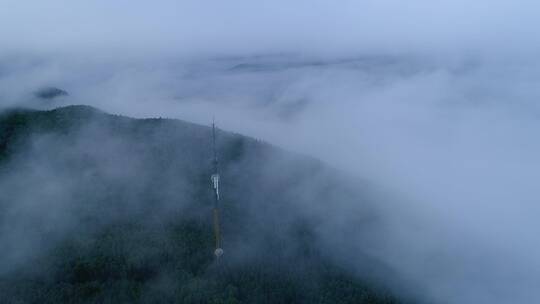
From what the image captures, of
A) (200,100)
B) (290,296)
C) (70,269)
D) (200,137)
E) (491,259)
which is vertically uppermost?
(200,100)

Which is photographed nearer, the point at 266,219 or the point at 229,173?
the point at 266,219

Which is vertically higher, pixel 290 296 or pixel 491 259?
pixel 290 296

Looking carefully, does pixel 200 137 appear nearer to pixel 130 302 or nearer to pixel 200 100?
pixel 130 302

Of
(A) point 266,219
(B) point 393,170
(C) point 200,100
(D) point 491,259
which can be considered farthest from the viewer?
(C) point 200,100

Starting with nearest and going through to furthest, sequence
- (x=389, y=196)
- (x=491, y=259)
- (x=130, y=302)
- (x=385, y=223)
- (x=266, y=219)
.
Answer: (x=130, y=302) < (x=266, y=219) < (x=385, y=223) < (x=491, y=259) < (x=389, y=196)

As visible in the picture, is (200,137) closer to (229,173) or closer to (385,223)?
(229,173)

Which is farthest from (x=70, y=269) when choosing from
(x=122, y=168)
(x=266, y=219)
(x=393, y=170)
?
(x=393, y=170)
